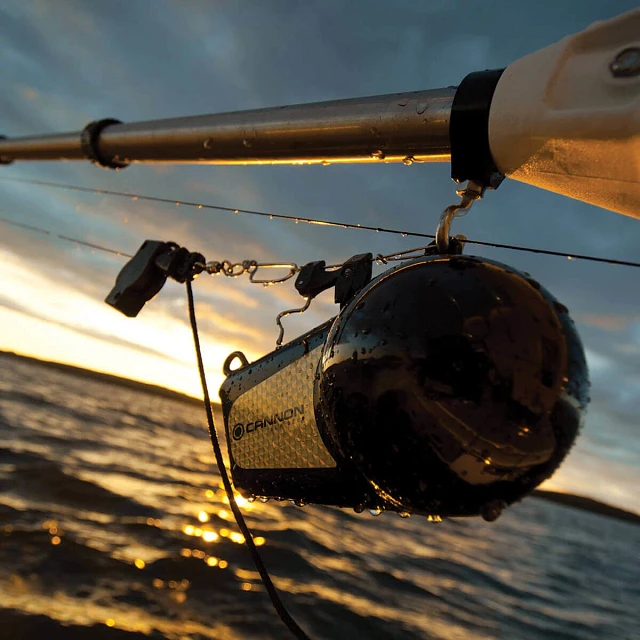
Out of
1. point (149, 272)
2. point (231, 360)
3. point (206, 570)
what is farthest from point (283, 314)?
point (206, 570)

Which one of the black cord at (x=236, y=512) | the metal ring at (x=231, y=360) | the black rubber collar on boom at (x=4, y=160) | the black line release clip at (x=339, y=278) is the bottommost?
the black cord at (x=236, y=512)

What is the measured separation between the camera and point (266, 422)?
199 cm

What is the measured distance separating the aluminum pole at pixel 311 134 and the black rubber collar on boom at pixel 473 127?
44mm

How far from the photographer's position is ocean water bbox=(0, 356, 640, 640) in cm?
496

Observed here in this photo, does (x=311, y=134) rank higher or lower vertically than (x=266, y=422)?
higher

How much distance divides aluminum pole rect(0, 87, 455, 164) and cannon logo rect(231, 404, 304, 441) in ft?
3.17

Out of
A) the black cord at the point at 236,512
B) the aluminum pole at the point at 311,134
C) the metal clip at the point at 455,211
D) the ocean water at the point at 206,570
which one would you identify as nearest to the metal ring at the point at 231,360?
the black cord at the point at 236,512

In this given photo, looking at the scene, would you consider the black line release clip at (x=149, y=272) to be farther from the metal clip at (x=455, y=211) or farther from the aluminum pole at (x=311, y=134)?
the metal clip at (x=455, y=211)

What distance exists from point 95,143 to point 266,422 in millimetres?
2277

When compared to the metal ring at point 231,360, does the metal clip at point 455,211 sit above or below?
above

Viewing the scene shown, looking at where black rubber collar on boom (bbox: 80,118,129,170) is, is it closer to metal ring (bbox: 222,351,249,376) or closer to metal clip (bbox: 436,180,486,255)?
metal ring (bbox: 222,351,249,376)

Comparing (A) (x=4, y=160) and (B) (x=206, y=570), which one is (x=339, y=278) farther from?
(B) (x=206, y=570)

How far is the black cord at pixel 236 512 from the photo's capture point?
198 cm

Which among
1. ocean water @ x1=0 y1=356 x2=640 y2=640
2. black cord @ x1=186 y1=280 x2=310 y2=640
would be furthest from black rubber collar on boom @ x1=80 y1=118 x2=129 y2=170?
ocean water @ x1=0 y1=356 x2=640 y2=640
